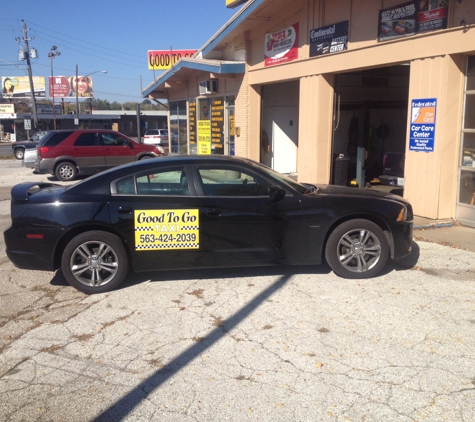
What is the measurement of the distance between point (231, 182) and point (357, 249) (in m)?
1.75

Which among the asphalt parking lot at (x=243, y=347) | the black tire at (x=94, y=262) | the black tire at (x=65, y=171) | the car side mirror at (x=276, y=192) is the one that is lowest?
the asphalt parking lot at (x=243, y=347)

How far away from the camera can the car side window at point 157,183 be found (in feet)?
19.3

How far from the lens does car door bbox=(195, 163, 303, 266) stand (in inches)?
229

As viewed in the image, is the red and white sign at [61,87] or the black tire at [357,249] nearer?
the black tire at [357,249]

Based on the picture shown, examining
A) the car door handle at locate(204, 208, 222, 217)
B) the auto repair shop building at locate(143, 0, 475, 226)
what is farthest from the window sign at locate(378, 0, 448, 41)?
the car door handle at locate(204, 208, 222, 217)

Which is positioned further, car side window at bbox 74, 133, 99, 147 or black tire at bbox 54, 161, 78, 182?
car side window at bbox 74, 133, 99, 147

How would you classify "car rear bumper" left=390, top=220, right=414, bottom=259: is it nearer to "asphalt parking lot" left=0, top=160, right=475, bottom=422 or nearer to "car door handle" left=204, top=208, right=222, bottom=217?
"asphalt parking lot" left=0, top=160, right=475, bottom=422

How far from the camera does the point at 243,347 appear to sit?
4.35 m

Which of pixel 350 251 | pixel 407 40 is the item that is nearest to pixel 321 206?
pixel 350 251

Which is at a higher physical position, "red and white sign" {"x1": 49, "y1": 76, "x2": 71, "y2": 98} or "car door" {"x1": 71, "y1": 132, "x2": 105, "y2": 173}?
"red and white sign" {"x1": 49, "y1": 76, "x2": 71, "y2": 98}

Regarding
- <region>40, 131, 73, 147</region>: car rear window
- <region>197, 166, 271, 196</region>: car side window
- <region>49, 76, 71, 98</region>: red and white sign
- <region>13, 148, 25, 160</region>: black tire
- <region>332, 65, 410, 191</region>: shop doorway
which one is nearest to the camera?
<region>197, 166, 271, 196</region>: car side window

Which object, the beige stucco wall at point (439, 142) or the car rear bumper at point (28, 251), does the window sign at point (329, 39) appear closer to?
the beige stucco wall at point (439, 142)

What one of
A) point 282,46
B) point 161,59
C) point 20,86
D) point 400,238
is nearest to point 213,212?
point 400,238

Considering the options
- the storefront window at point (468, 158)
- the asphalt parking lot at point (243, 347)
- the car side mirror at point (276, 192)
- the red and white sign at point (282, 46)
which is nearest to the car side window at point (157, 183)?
the car side mirror at point (276, 192)
